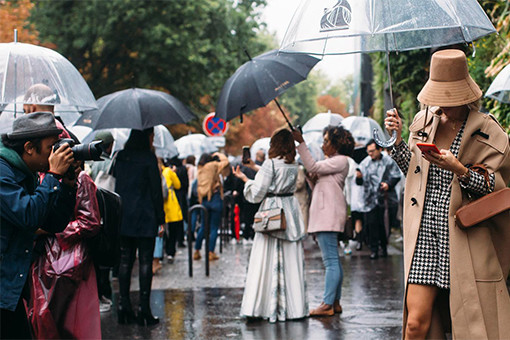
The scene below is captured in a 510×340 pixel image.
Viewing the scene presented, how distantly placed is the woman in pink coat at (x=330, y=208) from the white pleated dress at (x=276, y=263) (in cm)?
Answer: 21

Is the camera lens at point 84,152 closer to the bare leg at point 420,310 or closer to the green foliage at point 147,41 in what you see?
the bare leg at point 420,310

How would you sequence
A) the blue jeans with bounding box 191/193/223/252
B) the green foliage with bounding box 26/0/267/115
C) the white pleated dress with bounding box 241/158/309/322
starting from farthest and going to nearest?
the green foliage with bounding box 26/0/267/115
the blue jeans with bounding box 191/193/223/252
the white pleated dress with bounding box 241/158/309/322

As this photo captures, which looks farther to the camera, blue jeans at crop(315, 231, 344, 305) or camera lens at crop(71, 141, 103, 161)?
blue jeans at crop(315, 231, 344, 305)

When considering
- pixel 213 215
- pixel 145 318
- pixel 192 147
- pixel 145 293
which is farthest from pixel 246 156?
pixel 192 147

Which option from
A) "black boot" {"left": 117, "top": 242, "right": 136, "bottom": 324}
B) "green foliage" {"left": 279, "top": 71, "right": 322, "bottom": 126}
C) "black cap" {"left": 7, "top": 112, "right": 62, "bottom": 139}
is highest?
"green foliage" {"left": 279, "top": 71, "right": 322, "bottom": 126}

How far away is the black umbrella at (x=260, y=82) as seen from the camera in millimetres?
7863

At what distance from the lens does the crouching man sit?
396cm

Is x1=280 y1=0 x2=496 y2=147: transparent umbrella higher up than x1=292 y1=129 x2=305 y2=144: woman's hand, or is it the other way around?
x1=280 y1=0 x2=496 y2=147: transparent umbrella

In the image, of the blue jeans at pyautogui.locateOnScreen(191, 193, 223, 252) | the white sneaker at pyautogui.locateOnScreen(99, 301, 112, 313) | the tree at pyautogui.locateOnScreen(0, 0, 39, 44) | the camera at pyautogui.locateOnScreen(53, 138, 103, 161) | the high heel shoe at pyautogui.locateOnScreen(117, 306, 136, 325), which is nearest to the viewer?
the camera at pyautogui.locateOnScreen(53, 138, 103, 161)

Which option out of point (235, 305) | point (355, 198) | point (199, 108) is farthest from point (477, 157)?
point (199, 108)

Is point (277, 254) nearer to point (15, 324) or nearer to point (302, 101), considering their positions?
point (15, 324)

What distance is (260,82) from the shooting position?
7.93 m

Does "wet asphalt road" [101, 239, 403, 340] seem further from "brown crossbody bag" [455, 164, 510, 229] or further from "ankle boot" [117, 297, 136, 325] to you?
"brown crossbody bag" [455, 164, 510, 229]

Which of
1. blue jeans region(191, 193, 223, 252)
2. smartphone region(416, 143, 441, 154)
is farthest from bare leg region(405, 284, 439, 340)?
blue jeans region(191, 193, 223, 252)
